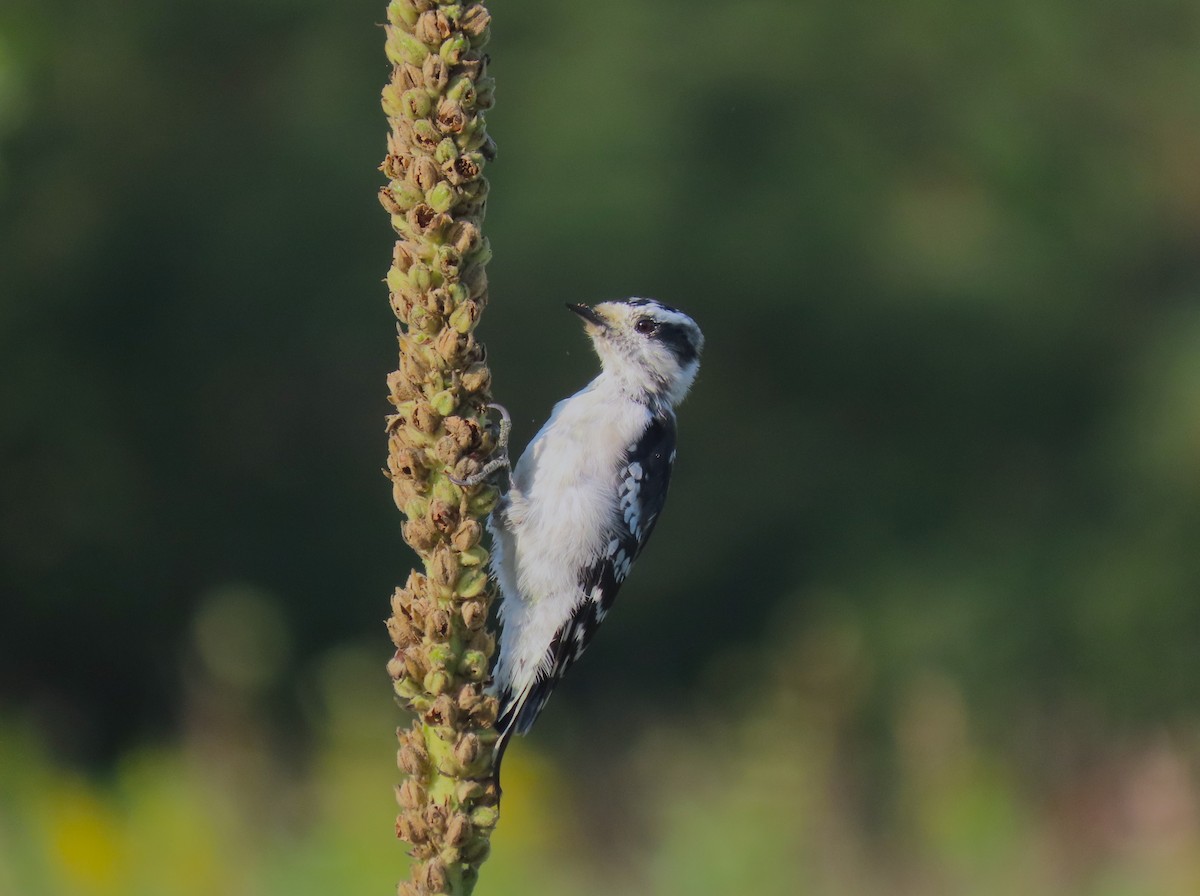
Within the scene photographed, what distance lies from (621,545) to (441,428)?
2038 millimetres

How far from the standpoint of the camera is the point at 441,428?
2.13m

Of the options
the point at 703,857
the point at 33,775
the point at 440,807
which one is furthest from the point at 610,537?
the point at 33,775

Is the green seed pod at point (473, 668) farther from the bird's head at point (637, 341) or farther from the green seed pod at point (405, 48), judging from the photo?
the bird's head at point (637, 341)

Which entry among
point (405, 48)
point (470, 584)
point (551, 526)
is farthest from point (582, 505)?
point (405, 48)

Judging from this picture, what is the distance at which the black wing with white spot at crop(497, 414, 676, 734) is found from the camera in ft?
12.6

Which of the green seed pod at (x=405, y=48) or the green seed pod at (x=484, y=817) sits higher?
the green seed pod at (x=405, y=48)

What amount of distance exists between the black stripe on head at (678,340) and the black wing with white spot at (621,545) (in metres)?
0.20

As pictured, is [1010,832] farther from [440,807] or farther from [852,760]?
[440,807]

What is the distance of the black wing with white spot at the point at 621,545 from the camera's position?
3848 millimetres

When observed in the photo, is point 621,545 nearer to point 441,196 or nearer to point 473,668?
point 473,668

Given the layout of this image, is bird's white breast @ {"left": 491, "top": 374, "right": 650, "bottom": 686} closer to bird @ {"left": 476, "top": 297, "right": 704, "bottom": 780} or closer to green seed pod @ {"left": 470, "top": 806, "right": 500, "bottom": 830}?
bird @ {"left": 476, "top": 297, "right": 704, "bottom": 780}

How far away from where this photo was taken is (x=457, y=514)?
2166mm

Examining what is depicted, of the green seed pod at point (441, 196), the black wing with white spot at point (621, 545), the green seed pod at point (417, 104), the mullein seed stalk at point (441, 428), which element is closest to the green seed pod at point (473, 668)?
the mullein seed stalk at point (441, 428)

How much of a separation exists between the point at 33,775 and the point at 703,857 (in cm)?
271
